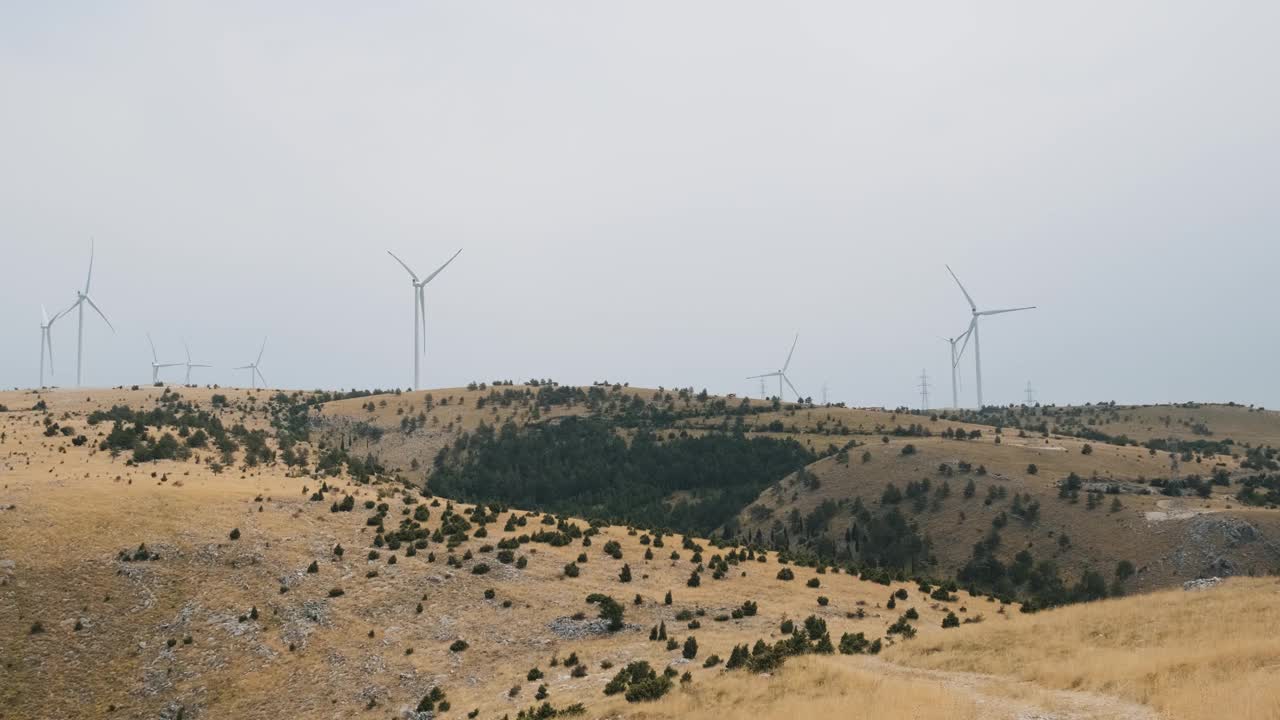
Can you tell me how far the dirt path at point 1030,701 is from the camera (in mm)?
28062

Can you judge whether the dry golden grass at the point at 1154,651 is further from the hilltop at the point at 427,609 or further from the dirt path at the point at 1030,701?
the dirt path at the point at 1030,701

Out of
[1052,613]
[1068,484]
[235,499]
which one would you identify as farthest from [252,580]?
[1068,484]

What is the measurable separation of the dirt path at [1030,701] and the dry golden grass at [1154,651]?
732mm

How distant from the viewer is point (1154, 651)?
35094 mm

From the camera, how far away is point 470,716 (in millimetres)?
41250

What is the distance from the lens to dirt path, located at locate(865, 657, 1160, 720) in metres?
28.1

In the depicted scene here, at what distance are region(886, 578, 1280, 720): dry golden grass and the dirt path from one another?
28.8 inches

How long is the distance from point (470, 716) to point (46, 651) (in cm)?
2594

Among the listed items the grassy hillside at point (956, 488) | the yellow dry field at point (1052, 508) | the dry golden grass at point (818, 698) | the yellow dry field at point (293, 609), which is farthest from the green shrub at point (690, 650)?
the yellow dry field at point (1052, 508)

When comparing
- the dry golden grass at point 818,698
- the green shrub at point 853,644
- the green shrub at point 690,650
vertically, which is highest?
the dry golden grass at point 818,698

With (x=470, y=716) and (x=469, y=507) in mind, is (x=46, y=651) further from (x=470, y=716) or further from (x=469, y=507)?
(x=469, y=507)

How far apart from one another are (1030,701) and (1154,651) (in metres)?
8.06

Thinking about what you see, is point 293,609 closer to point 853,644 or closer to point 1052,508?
point 853,644

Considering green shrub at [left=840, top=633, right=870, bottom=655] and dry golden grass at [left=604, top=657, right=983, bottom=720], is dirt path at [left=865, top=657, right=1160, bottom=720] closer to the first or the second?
dry golden grass at [left=604, top=657, right=983, bottom=720]
